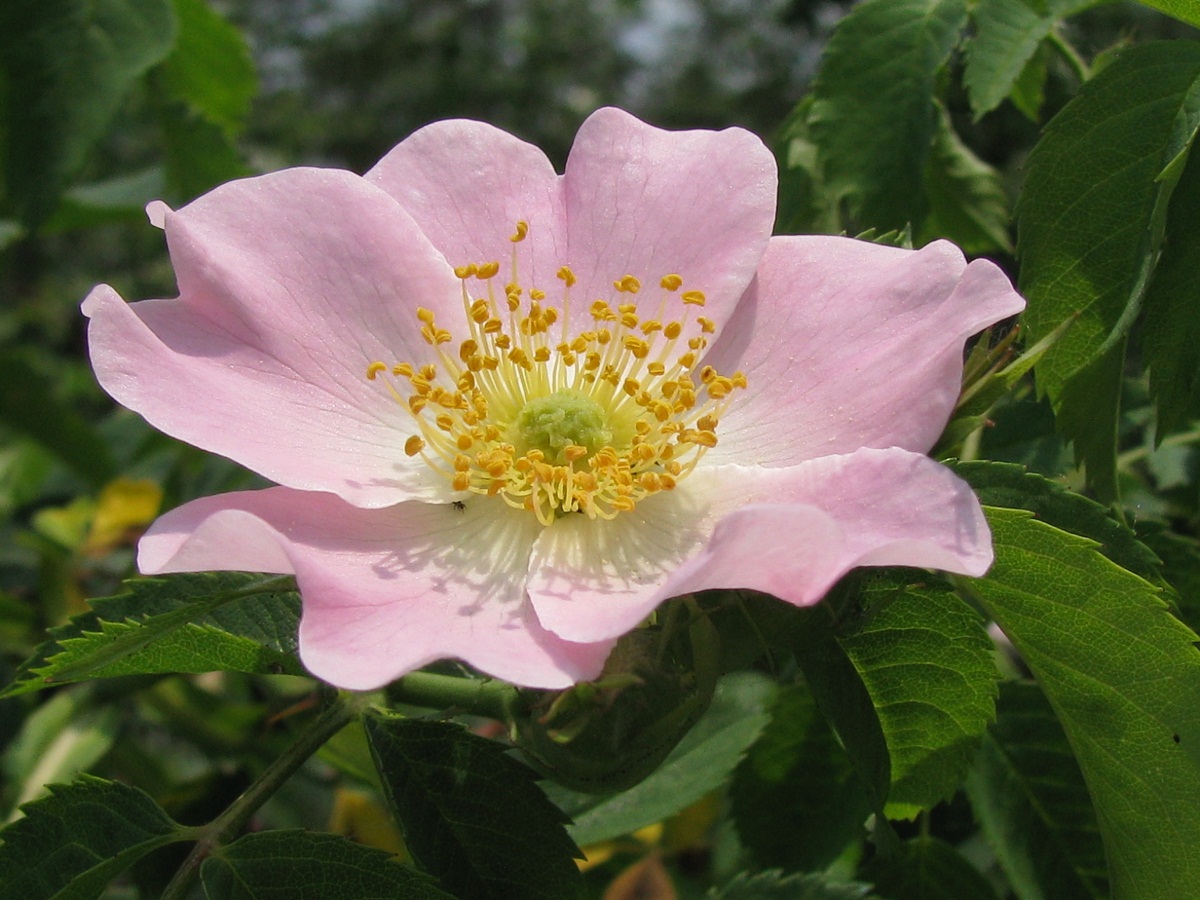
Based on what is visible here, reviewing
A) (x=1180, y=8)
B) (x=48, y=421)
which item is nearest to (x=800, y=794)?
(x=1180, y=8)

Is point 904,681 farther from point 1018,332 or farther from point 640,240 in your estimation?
point 640,240

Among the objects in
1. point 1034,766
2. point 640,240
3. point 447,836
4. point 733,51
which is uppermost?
point 640,240

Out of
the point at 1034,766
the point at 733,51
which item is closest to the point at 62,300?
the point at 1034,766

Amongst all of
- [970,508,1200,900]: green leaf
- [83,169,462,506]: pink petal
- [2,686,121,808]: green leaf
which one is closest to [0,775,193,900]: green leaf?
[83,169,462,506]: pink petal

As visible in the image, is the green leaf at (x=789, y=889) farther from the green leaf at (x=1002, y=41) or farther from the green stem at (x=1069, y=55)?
the green stem at (x=1069, y=55)

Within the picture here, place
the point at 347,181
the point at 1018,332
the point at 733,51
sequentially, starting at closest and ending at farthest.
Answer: the point at 1018,332
the point at 347,181
the point at 733,51

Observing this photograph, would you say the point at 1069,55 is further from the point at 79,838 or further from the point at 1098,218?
the point at 79,838
